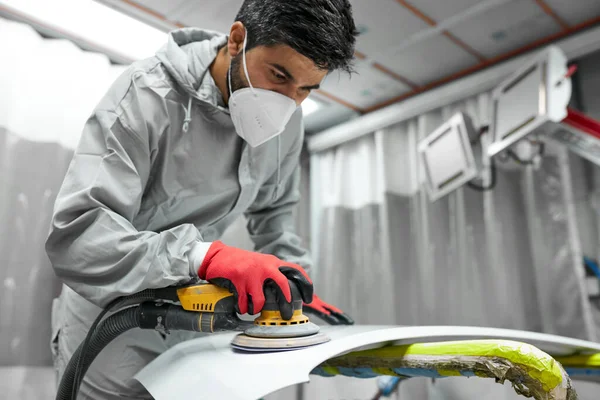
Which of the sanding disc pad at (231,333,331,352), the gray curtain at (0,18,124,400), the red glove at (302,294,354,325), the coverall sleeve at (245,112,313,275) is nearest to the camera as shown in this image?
the sanding disc pad at (231,333,331,352)

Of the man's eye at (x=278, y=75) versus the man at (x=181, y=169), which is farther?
the man's eye at (x=278, y=75)

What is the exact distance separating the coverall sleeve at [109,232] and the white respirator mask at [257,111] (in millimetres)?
246

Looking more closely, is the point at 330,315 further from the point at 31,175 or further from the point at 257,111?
the point at 31,175

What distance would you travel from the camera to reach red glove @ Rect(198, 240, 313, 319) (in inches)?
30.3

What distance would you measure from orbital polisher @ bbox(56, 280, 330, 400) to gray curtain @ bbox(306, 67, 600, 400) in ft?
2.89

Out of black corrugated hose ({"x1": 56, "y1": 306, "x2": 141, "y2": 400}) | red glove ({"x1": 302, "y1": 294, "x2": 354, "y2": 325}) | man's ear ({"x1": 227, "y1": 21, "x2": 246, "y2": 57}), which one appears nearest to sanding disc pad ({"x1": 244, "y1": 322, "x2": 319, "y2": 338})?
black corrugated hose ({"x1": 56, "y1": 306, "x2": 141, "y2": 400})

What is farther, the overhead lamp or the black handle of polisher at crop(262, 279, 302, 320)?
the overhead lamp

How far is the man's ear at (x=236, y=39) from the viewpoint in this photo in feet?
3.49

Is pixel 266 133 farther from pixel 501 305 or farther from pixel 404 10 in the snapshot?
pixel 501 305

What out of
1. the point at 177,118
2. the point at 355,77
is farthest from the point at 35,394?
the point at 355,77

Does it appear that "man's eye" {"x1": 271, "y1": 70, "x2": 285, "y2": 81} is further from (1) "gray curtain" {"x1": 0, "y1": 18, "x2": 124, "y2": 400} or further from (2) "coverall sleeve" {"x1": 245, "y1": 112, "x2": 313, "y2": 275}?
(1) "gray curtain" {"x1": 0, "y1": 18, "x2": 124, "y2": 400}

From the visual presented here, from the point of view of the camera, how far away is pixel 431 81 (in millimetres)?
2705

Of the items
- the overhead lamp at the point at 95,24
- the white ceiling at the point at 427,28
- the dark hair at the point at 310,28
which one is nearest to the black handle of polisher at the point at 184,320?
the dark hair at the point at 310,28

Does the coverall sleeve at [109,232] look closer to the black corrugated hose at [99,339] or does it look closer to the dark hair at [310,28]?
the black corrugated hose at [99,339]
